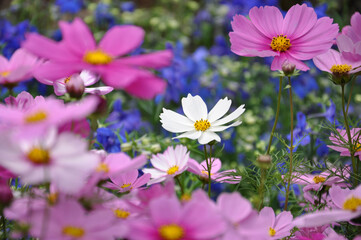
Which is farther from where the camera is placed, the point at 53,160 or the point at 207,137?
the point at 207,137

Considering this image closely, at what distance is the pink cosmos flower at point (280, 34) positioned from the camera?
533mm

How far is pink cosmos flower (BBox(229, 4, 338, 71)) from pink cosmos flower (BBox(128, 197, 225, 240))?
24 cm

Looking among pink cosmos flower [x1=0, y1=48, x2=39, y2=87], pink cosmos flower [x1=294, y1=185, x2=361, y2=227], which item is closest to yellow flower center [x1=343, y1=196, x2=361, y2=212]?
pink cosmos flower [x1=294, y1=185, x2=361, y2=227]

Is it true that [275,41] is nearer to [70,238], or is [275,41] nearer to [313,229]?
[313,229]

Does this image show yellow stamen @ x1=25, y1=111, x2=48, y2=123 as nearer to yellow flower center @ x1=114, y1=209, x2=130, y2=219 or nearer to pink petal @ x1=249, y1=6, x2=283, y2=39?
yellow flower center @ x1=114, y1=209, x2=130, y2=219

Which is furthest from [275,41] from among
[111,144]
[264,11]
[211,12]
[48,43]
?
[211,12]

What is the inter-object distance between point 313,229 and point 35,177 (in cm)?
35

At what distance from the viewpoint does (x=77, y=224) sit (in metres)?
0.34

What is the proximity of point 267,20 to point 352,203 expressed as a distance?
25cm

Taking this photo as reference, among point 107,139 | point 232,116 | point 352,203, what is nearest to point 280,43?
point 232,116

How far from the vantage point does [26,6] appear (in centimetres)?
225

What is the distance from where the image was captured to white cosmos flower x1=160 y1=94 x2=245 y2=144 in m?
0.53

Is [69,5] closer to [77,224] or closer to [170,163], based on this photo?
[170,163]

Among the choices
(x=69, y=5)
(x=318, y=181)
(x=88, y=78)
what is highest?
(x=88, y=78)
